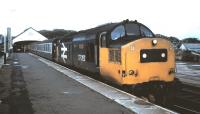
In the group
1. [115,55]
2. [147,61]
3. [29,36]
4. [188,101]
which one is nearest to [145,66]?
[147,61]

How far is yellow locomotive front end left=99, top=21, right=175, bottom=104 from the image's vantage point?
47.1ft

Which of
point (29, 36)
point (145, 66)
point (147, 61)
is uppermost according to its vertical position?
point (29, 36)

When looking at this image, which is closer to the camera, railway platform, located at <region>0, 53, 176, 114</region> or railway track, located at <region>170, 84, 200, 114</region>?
railway platform, located at <region>0, 53, 176, 114</region>

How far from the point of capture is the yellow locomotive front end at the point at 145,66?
47.1 feet

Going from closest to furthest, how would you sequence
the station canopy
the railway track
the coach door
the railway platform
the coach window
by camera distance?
the railway platform → the railway track → the coach window → the coach door → the station canopy

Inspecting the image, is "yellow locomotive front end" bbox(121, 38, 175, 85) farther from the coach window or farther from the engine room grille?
the coach window

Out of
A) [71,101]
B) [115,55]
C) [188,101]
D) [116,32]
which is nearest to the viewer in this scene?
[71,101]

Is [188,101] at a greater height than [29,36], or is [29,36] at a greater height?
[29,36]

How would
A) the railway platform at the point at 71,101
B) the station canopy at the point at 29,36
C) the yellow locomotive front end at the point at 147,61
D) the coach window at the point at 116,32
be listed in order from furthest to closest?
the station canopy at the point at 29,36 → the coach window at the point at 116,32 → the yellow locomotive front end at the point at 147,61 → the railway platform at the point at 71,101

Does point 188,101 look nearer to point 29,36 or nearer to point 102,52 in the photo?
point 102,52

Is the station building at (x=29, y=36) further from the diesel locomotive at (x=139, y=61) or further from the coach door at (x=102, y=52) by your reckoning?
the diesel locomotive at (x=139, y=61)

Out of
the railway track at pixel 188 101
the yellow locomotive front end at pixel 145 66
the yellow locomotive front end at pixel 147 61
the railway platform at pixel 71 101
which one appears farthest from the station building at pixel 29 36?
the yellow locomotive front end at pixel 147 61

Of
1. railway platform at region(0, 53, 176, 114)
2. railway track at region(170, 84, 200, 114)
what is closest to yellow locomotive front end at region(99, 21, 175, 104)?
railway platform at region(0, 53, 176, 114)

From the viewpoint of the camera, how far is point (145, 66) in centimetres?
1457
